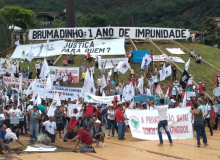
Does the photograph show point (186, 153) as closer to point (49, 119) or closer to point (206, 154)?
point (206, 154)

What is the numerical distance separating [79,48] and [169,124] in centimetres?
1945

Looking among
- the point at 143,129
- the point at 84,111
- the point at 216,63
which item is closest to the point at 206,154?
the point at 143,129

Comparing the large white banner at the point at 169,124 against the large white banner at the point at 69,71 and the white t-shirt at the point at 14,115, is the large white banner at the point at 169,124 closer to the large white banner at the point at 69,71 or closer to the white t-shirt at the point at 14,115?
the white t-shirt at the point at 14,115

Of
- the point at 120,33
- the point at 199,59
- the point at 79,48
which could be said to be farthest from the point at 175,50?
the point at 79,48

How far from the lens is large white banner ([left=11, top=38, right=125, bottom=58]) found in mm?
31516

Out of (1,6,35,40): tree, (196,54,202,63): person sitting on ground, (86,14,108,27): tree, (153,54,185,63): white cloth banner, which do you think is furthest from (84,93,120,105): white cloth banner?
(86,14,108,27): tree

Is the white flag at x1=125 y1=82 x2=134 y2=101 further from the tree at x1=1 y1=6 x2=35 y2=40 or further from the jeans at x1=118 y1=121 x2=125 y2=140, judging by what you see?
the tree at x1=1 y1=6 x2=35 y2=40

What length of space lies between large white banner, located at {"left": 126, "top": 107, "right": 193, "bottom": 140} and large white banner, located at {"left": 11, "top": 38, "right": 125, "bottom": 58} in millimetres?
17088

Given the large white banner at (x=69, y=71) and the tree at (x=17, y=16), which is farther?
the tree at (x=17, y=16)

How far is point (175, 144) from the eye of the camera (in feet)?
42.2

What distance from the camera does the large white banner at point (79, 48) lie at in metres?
31.5

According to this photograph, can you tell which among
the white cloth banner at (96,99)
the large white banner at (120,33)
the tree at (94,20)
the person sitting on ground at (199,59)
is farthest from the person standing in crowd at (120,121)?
the tree at (94,20)

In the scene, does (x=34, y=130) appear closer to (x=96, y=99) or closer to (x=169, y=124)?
(x=96, y=99)

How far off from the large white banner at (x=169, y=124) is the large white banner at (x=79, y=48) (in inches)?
673
